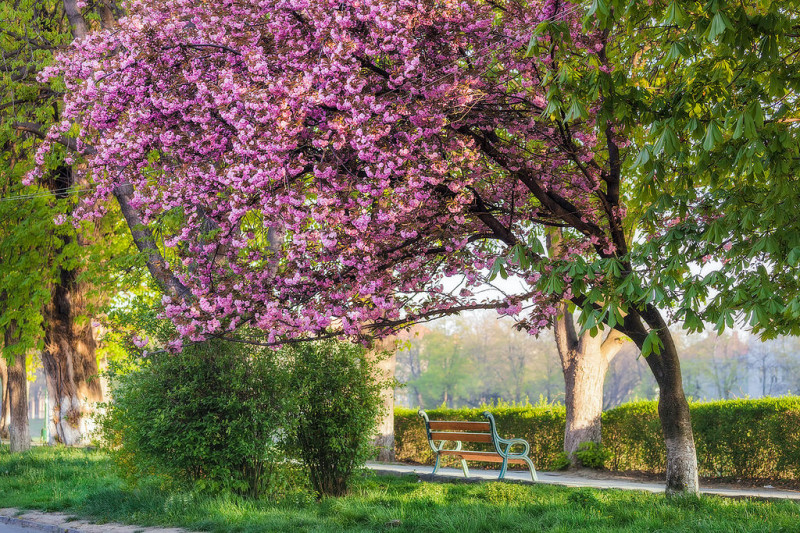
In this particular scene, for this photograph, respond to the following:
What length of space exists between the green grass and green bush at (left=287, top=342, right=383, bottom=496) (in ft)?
1.59

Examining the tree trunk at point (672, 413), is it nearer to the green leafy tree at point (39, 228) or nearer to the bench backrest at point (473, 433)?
the bench backrest at point (473, 433)

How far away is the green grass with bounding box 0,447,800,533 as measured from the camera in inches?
295

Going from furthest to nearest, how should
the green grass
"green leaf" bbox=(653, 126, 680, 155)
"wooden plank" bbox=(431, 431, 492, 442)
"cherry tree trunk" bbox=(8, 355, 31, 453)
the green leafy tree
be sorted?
"cherry tree trunk" bbox=(8, 355, 31, 453), the green leafy tree, "wooden plank" bbox=(431, 431, 492, 442), the green grass, "green leaf" bbox=(653, 126, 680, 155)

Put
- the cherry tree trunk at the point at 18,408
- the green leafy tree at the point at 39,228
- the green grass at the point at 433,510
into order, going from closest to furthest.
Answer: the green grass at the point at 433,510
the green leafy tree at the point at 39,228
the cherry tree trunk at the point at 18,408

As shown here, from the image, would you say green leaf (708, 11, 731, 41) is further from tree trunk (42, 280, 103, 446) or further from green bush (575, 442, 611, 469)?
tree trunk (42, 280, 103, 446)

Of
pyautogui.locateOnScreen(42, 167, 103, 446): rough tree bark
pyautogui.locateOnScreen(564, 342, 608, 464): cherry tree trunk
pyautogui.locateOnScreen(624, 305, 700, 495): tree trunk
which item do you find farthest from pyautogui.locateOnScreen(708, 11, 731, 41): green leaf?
pyautogui.locateOnScreen(42, 167, 103, 446): rough tree bark

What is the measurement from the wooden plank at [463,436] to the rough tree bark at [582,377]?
338 cm

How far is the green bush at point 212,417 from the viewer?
10102 millimetres

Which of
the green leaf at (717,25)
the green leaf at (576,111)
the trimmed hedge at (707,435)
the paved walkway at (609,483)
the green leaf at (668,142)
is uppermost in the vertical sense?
the green leaf at (717,25)

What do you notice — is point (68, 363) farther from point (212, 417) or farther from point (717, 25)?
point (717, 25)

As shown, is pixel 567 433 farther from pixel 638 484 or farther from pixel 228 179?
pixel 228 179

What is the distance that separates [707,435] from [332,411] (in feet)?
24.1

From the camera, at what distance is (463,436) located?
13.5 metres

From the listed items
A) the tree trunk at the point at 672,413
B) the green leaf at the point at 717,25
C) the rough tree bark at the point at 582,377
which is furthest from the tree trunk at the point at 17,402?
the green leaf at the point at 717,25
